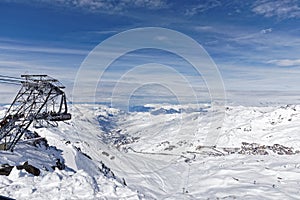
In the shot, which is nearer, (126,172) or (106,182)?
(106,182)

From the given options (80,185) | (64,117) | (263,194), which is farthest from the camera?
(263,194)

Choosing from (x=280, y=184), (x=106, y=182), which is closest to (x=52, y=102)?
(x=106, y=182)

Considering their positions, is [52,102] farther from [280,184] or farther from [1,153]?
[280,184]

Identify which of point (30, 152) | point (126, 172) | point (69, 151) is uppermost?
point (30, 152)

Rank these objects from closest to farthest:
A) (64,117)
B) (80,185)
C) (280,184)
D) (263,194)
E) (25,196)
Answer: (25,196)
(80,185)
(64,117)
(263,194)
(280,184)

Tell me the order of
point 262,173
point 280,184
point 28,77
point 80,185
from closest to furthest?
1. point 80,185
2. point 28,77
3. point 280,184
4. point 262,173

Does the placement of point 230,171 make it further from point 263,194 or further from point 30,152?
point 30,152

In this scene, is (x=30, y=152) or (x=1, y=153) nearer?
(x=1, y=153)

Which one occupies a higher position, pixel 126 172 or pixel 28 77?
pixel 28 77

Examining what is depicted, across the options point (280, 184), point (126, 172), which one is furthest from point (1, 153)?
point (126, 172)
